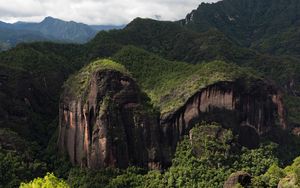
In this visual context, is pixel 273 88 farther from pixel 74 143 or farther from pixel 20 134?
pixel 20 134

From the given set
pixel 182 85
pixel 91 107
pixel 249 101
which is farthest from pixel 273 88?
pixel 91 107

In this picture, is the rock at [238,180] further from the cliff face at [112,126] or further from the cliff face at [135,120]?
the cliff face at [112,126]

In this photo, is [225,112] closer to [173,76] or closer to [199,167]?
[199,167]

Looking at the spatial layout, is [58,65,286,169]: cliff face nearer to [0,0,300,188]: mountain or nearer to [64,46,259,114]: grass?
[0,0,300,188]: mountain

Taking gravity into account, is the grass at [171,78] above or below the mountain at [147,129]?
above

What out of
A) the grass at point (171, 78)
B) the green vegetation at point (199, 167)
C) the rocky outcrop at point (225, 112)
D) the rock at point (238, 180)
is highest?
the grass at point (171, 78)

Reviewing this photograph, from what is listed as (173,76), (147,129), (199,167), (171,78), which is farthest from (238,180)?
(173,76)

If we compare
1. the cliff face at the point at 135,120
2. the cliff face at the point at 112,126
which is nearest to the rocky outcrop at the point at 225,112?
the cliff face at the point at 135,120
